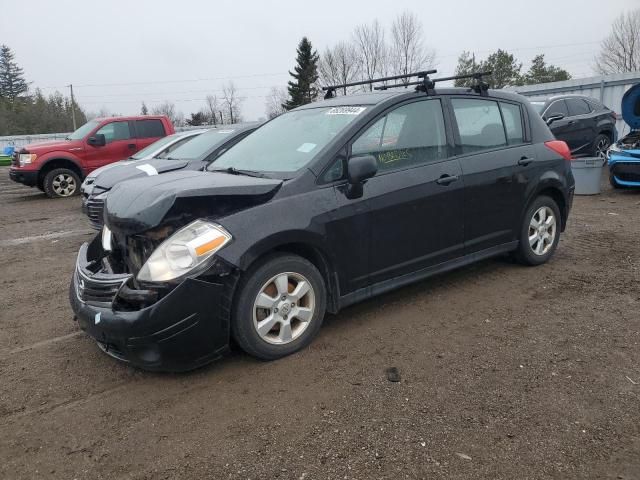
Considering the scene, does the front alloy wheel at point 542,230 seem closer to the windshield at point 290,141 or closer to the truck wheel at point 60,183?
the windshield at point 290,141

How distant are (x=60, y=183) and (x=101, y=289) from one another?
1021cm

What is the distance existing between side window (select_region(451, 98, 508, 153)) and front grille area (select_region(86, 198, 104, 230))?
4594 millimetres

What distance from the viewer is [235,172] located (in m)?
3.92

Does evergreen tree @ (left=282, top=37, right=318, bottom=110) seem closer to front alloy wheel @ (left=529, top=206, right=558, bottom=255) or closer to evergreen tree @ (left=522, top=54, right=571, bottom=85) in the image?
evergreen tree @ (left=522, top=54, right=571, bottom=85)

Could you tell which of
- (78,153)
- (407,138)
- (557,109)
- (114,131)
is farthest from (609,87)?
(78,153)

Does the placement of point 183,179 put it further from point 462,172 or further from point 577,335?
point 577,335

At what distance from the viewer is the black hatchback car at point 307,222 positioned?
2992 millimetres

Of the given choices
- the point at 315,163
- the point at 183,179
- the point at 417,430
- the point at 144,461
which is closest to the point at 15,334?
the point at 183,179

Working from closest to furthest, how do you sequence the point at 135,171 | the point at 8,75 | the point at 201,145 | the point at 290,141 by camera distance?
the point at 290,141
the point at 135,171
the point at 201,145
the point at 8,75

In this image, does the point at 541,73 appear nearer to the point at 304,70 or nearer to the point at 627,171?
the point at 304,70

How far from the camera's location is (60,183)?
1202cm

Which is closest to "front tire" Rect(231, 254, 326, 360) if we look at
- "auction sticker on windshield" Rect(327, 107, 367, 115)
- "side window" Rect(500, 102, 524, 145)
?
"auction sticker on windshield" Rect(327, 107, 367, 115)

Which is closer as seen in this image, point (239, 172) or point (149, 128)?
point (239, 172)

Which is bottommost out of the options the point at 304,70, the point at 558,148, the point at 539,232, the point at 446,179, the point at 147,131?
the point at 539,232
